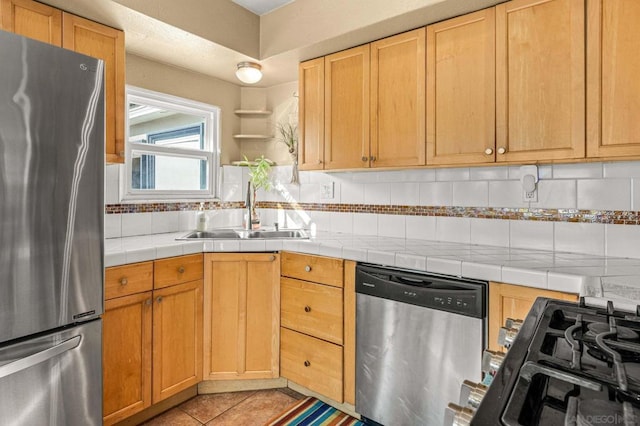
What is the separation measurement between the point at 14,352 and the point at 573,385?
1.53 metres

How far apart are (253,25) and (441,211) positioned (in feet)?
5.92

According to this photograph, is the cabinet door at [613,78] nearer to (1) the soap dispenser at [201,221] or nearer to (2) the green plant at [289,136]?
(2) the green plant at [289,136]

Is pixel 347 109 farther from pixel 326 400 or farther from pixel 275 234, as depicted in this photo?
pixel 326 400

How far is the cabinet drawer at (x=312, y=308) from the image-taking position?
6.79ft

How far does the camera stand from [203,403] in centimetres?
224

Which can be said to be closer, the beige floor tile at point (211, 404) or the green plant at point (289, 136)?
the beige floor tile at point (211, 404)

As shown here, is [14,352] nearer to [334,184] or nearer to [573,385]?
[573,385]

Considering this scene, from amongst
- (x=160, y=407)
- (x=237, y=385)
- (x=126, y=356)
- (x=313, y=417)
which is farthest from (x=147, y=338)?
(x=313, y=417)

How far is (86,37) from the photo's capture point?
6.39 feet

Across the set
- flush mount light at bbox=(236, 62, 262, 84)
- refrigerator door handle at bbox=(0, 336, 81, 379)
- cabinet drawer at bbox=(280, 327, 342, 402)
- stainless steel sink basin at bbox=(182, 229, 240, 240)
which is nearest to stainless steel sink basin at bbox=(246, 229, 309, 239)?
stainless steel sink basin at bbox=(182, 229, 240, 240)

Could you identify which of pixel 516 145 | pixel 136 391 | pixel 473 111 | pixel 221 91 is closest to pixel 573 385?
pixel 516 145

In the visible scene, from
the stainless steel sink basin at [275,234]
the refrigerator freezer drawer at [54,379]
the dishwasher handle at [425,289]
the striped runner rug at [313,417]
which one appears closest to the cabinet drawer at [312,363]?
the striped runner rug at [313,417]

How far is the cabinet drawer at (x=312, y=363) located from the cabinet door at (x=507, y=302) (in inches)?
33.3

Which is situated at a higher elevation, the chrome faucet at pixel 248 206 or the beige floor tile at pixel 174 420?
the chrome faucet at pixel 248 206
